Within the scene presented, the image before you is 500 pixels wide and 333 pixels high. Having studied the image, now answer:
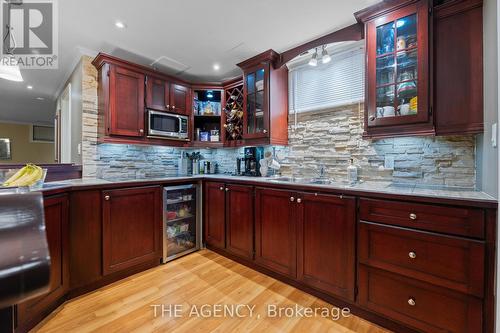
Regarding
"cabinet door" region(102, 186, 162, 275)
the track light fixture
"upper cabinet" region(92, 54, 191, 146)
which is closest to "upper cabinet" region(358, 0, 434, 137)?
the track light fixture

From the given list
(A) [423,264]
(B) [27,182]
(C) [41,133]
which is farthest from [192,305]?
(C) [41,133]

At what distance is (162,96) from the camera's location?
9.46ft

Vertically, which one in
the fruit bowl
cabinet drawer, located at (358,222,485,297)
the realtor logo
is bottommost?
cabinet drawer, located at (358,222,485,297)

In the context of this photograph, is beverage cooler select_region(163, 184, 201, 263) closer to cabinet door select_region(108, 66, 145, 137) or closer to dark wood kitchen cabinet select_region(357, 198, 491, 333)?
cabinet door select_region(108, 66, 145, 137)

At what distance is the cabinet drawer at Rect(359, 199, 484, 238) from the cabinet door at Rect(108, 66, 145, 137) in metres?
2.55

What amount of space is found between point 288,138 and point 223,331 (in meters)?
2.11

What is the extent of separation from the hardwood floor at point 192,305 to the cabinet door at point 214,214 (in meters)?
0.41

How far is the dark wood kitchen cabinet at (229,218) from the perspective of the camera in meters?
2.40

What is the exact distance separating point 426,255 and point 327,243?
2.09ft

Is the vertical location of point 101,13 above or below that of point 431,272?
above

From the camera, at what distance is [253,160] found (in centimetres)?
303

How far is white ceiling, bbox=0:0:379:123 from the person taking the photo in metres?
1.82

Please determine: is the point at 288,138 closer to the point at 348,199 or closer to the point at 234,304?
the point at 348,199

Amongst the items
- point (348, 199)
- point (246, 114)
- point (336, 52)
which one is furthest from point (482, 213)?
point (246, 114)
